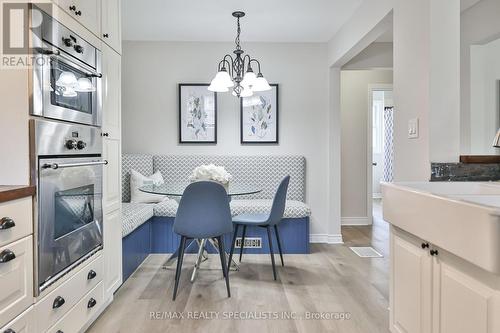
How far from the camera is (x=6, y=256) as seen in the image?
4.21ft

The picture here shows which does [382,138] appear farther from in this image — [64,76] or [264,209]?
[64,76]

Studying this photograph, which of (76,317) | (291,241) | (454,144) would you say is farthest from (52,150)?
(291,241)

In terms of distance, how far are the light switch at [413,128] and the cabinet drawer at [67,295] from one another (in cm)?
210

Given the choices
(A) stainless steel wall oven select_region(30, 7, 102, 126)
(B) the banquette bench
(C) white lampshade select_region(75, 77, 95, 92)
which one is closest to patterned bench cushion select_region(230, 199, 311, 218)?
(B) the banquette bench

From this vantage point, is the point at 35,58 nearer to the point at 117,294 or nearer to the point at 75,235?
the point at 75,235

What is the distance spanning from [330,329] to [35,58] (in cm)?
216

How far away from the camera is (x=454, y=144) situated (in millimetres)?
1946

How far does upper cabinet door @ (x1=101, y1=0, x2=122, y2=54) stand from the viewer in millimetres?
2240

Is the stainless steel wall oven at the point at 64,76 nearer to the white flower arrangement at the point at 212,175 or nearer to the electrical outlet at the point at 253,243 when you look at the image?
the white flower arrangement at the point at 212,175

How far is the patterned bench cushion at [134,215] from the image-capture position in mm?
2904

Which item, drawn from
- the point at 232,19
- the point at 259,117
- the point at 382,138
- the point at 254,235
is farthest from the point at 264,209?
the point at 382,138

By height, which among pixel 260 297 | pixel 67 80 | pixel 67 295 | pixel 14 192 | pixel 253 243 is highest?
pixel 67 80

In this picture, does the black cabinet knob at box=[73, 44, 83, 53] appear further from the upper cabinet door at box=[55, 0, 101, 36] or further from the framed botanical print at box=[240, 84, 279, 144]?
the framed botanical print at box=[240, 84, 279, 144]

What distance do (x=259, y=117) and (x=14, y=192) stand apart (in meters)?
3.20
